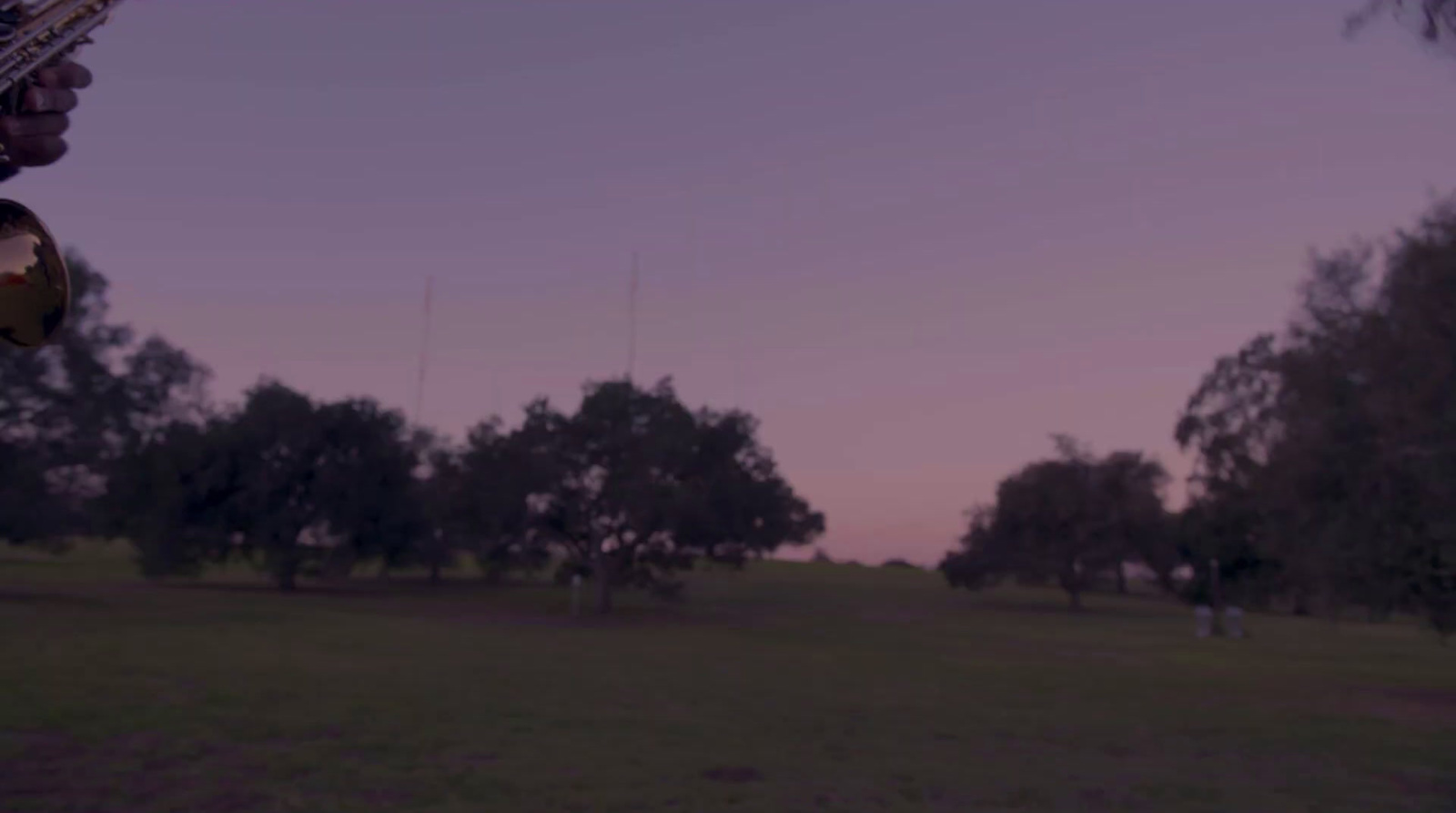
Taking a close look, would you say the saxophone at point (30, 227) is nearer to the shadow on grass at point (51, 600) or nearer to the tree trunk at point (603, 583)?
the shadow on grass at point (51, 600)

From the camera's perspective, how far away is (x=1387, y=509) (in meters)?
20.3

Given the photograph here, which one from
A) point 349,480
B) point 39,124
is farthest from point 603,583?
point 39,124

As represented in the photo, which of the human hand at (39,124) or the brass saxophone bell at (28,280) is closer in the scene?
the brass saxophone bell at (28,280)

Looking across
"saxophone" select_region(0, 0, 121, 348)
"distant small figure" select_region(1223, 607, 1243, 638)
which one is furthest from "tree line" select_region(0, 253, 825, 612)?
"saxophone" select_region(0, 0, 121, 348)

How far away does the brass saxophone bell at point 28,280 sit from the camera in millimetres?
3869

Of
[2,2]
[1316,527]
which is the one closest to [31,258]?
[2,2]

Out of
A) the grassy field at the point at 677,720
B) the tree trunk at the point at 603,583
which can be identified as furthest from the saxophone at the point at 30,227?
the tree trunk at the point at 603,583

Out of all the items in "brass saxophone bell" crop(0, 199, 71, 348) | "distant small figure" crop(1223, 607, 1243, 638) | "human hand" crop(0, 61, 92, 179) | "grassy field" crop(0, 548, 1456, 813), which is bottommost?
"grassy field" crop(0, 548, 1456, 813)

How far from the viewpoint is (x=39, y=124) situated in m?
4.14

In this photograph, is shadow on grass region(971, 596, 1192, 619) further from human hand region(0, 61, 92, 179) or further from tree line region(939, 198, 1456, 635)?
human hand region(0, 61, 92, 179)

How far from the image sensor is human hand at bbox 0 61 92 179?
410 centimetres

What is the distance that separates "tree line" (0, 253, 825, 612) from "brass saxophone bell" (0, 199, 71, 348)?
118ft

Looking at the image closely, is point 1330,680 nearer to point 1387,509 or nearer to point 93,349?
point 1387,509

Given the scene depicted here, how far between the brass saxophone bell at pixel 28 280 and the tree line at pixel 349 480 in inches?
1415
